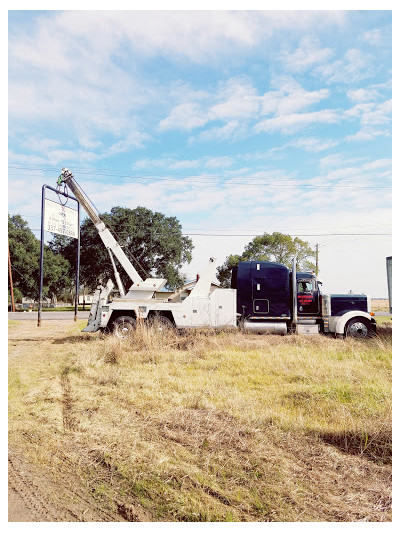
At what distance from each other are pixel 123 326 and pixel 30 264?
38451 mm

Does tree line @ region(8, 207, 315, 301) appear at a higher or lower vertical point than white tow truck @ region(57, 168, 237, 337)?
higher

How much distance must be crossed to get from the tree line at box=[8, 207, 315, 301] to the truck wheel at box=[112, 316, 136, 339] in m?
25.5

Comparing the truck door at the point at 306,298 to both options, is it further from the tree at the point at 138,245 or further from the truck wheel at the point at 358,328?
the tree at the point at 138,245

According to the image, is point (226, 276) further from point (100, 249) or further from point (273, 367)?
point (273, 367)

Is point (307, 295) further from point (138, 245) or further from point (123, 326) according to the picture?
point (138, 245)

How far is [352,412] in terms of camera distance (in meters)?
5.86

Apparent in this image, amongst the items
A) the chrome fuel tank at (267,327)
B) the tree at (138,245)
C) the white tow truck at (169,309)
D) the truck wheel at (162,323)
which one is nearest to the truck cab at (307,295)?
the chrome fuel tank at (267,327)

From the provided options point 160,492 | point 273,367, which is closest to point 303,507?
point 160,492

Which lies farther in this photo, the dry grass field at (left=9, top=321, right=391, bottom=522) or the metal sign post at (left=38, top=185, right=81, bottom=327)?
the metal sign post at (left=38, top=185, right=81, bottom=327)

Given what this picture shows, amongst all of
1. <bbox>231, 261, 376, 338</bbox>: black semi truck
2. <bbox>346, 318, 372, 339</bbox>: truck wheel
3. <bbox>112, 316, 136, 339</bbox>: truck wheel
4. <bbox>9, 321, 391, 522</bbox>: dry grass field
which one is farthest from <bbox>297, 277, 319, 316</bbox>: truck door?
<bbox>112, 316, 136, 339</bbox>: truck wheel

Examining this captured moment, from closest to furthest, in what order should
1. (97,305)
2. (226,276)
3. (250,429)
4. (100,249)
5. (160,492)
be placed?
1. (160,492)
2. (250,429)
3. (97,305)
4. (100,249)
5. (226,276)

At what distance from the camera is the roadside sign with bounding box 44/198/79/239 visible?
18.3 m

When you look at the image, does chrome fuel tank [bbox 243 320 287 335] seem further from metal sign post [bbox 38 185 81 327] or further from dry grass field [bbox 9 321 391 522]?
metal sign post [bbox 38 185 81 327]

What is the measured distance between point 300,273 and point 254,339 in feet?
10.7
